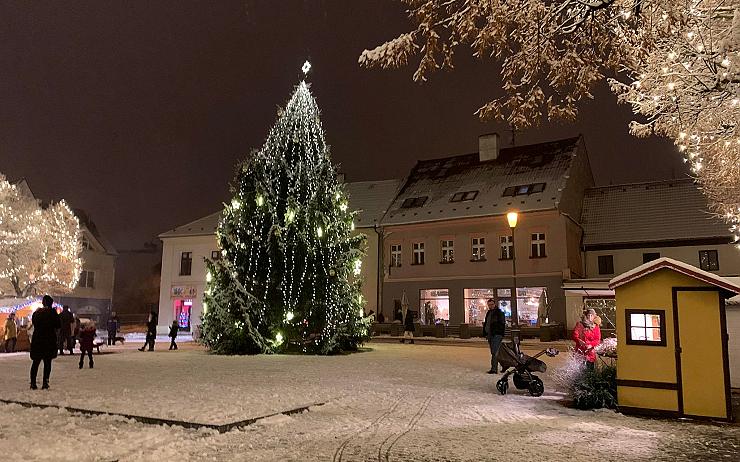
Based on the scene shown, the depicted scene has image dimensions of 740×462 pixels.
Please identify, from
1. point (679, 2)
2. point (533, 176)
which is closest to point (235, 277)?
point (679, 2)

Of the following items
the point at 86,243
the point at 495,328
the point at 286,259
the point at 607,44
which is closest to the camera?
the point at 607,44

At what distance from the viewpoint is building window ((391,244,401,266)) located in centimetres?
3669

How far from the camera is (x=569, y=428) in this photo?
791 centimetres

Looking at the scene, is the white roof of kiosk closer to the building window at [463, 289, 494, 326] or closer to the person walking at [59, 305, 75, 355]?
the person walking at [59, 305, 75, 355]

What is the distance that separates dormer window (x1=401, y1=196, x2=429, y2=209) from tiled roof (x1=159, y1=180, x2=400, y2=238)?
167cm

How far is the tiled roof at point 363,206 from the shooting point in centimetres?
3931

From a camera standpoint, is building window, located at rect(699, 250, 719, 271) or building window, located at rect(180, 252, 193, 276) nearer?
building window, located at rect(699, 250, 719, 271)

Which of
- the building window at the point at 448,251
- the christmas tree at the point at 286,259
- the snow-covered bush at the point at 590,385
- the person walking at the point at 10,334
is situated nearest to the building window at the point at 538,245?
the building window at the point at 448,251

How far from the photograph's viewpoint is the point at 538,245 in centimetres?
3209

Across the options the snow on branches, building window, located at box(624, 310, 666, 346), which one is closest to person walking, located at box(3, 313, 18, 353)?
the snow on branches

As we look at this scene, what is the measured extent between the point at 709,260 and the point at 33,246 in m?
42.1

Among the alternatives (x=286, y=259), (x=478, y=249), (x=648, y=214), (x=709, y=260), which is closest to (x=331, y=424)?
(x=286, y=259)

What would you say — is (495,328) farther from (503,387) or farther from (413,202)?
(413,202)

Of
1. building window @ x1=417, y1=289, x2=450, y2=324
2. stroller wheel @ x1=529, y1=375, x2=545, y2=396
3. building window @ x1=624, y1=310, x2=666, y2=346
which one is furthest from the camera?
building window @ x1=417, y1=289, x2=450, y2=324
